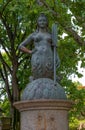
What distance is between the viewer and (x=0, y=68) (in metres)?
23.2

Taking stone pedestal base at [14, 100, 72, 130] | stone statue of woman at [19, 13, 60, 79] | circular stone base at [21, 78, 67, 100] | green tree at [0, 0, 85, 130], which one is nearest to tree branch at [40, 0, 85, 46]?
stone statue of woman at [19, 13, 60, 79]

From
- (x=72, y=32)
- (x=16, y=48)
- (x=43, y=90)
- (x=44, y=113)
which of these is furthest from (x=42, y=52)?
(x=16, y=48)

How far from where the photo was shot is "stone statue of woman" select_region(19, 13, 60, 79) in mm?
9156

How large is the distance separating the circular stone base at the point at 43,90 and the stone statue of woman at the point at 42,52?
236 mm

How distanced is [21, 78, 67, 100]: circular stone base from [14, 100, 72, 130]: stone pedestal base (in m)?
0.16

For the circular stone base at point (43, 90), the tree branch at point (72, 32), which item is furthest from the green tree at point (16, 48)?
the circular stone base at point (43, 90)

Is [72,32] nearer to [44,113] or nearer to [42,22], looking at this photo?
[42,22]

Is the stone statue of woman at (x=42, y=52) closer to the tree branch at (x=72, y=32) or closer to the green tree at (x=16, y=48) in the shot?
the tree branch at (x=72, y=32)

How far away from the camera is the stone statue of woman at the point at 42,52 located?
916 centimetres

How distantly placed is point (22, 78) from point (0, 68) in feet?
5.99

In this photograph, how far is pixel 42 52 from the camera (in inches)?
364

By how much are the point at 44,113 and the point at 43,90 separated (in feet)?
1.56

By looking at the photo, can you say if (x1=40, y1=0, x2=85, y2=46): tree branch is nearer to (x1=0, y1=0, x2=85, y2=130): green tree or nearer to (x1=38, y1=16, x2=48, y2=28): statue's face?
(x1=38, y1=16, x2=48, y2=28): statue's face

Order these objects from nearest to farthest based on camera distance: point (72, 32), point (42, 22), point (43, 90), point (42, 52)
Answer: point (43, 90), point (42, 52), point (42, 22), point (72, 32)
